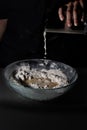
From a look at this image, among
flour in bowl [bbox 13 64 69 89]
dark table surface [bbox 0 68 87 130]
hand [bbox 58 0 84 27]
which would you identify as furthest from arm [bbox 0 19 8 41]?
dark table surface [bbox 0 68 87 130]

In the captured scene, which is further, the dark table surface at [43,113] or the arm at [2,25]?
the arm at [2,25]

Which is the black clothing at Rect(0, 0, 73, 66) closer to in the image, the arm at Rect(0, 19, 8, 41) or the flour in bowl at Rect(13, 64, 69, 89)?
the arm at Rect(0, 19, 8, 41)

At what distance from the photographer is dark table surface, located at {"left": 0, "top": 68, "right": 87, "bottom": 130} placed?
0.80 meters

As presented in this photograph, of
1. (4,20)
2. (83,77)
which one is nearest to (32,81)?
(83,77)

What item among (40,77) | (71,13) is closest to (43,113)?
(40,77)

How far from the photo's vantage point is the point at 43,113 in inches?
32.5

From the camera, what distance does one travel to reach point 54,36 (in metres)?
1.77

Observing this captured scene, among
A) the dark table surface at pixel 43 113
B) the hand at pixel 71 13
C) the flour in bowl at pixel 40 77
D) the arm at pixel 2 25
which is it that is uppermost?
the hand at pixel 71 13

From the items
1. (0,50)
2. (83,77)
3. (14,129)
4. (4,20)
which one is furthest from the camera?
(0,50)

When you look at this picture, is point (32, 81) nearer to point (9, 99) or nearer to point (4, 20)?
A: point (9, 99)

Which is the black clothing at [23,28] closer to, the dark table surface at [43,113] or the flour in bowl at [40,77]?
the flour in bowl at [40,77]

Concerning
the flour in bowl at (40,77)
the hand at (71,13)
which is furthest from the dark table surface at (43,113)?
the hand at (71,13)

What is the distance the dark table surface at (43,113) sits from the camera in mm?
804

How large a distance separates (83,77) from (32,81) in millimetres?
217
